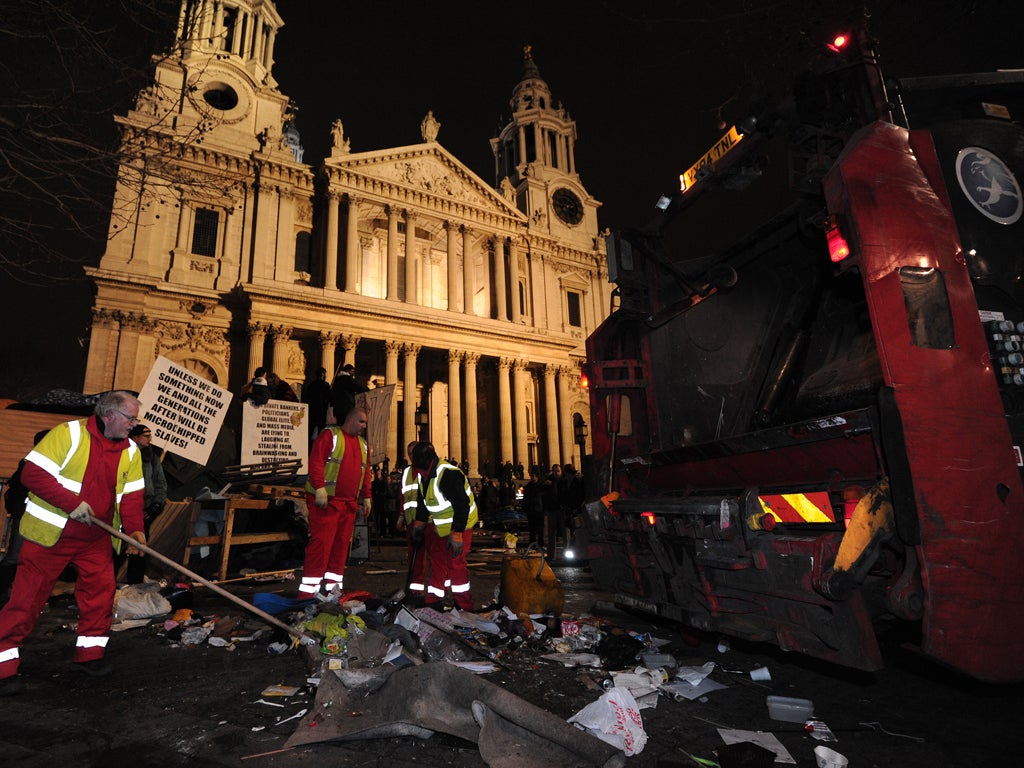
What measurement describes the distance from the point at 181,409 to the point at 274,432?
164 centimetres

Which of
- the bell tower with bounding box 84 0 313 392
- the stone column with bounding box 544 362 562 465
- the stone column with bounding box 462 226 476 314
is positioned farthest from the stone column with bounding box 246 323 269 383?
the stone column with bounding box 544 362 562 465

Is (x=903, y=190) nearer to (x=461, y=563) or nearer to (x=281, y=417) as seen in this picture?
(x=461, y=563)

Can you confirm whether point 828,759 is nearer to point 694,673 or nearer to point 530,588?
point 694,673

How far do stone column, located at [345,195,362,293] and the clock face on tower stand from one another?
14.1m

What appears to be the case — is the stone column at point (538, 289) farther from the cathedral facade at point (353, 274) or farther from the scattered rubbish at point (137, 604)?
the scattered rubbish at point (137, 604)

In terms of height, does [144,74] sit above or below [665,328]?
above

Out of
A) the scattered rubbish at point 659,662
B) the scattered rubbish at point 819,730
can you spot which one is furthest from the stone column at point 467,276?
the scattered rubbish at point 819,730

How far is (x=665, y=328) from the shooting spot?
4.87m

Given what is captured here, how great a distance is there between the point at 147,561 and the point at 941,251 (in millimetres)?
8463

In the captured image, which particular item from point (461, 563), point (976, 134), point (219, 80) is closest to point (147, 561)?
point (461, 563)

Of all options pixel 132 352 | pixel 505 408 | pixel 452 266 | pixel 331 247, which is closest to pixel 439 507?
pixel 132 352

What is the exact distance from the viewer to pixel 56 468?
11.4 ft

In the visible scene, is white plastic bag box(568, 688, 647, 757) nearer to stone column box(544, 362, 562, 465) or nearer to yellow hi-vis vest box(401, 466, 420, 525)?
yellow hi-vis vest box(401, 466, 420, 525)

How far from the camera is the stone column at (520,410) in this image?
90.7 ft
